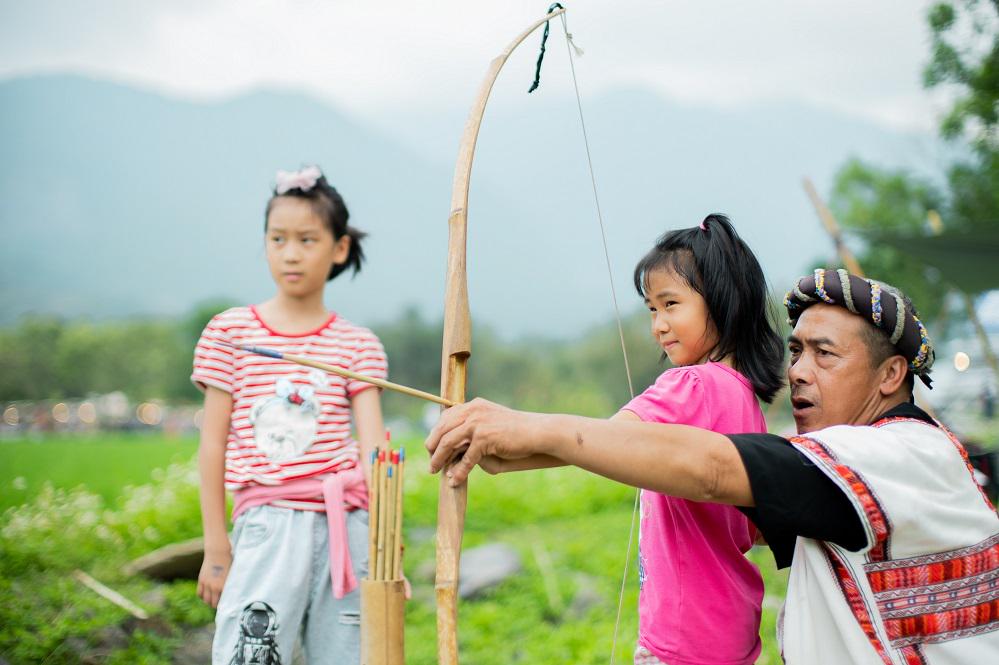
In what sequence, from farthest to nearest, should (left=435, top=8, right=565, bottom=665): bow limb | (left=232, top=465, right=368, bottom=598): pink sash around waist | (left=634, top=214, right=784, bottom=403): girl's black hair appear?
(left=232, top=465, right=368, bottom=598): pink sash around waist
(left=634, top=214, right=784, bottom=403): girl's black hair
(left=435, top=8, right=565, bottom=665): bow limb

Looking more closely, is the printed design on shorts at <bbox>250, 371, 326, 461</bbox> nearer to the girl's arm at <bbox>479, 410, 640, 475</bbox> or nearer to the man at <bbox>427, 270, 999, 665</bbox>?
the man at <bbox>427, 270, 999, 665</bbox>

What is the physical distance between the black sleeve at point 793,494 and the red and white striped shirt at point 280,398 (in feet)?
4.42

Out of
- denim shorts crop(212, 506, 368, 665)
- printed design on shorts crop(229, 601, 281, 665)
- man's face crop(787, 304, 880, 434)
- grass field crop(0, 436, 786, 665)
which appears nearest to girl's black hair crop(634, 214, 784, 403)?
man's face crop(787, 304, 880, 434)

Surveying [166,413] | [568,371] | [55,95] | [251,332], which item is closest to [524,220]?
[55,95]

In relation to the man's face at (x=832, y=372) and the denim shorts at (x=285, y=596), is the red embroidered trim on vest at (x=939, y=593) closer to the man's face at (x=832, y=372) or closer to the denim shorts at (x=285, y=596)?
the man's face at (x=832, y=372)

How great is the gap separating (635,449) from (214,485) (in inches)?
59.7

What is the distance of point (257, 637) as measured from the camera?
222 cm

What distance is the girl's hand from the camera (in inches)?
96.3

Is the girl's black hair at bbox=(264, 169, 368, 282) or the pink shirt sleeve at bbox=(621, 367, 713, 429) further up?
the girl's black hair at bbox=(264, 169, 368, 282)

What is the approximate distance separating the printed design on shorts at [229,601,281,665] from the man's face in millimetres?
1413

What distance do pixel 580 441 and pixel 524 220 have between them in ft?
644

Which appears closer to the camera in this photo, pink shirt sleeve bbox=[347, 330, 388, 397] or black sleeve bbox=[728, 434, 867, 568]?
black sleeve bbox=[728, 434, 867, 568]

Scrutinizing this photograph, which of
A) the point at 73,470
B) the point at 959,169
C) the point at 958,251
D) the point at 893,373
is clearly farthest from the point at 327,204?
the point at 959,169

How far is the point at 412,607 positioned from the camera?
5.21 m
